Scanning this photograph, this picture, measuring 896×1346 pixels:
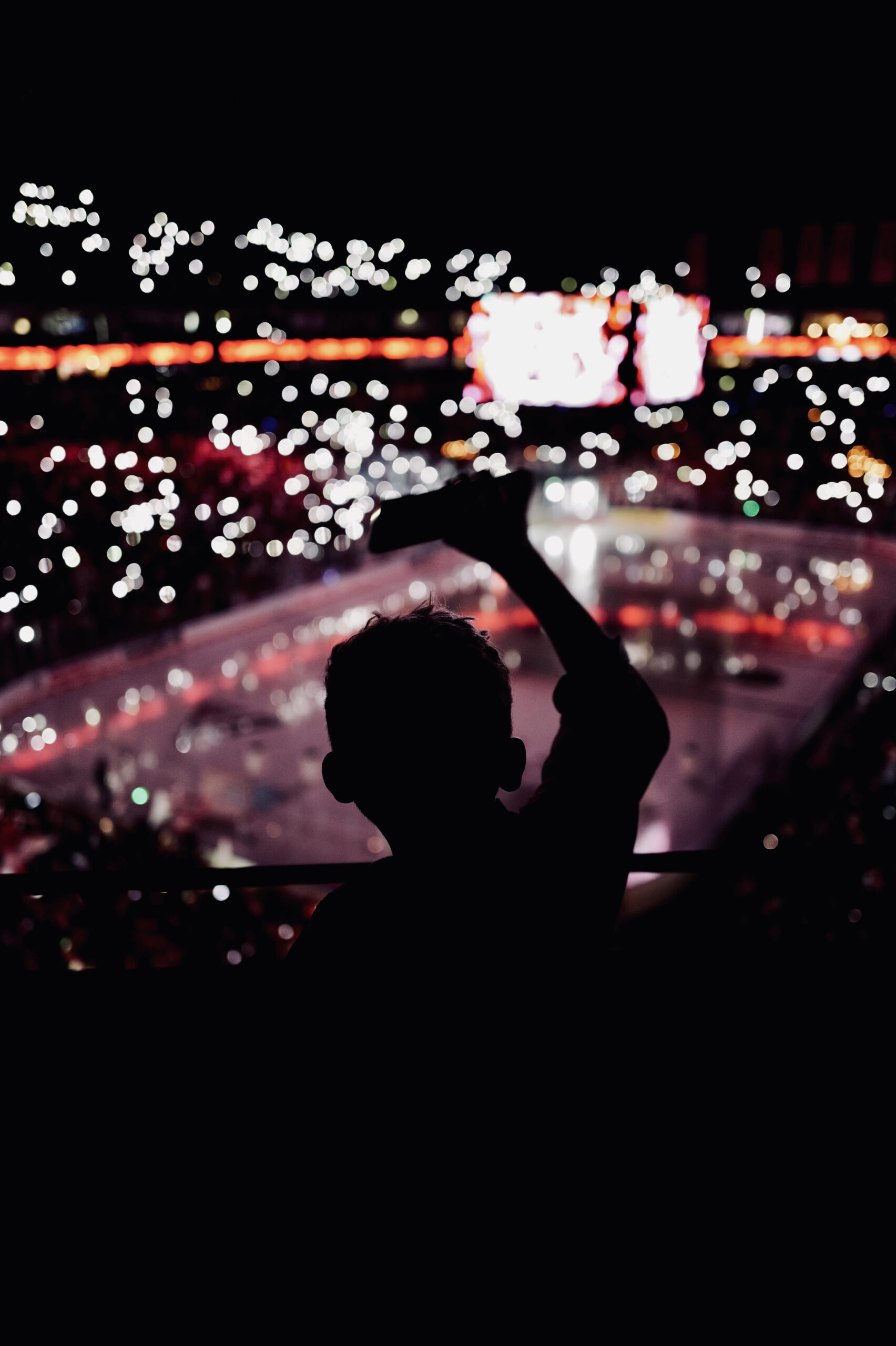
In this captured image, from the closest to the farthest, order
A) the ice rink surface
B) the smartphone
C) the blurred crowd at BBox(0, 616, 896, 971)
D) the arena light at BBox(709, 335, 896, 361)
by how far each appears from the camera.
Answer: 1. the smartphone
2. the blurred crowd at BBox(0, 616, 896, 971)
3. the ice rink surface
4. the arena light at BBox(709, 335, 896, 361)

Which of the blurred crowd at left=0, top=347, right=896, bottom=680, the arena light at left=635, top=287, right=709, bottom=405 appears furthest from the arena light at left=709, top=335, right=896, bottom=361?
the arena light at left=635, top=287, right=709, bottom=405

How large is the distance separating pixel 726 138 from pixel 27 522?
6.86m

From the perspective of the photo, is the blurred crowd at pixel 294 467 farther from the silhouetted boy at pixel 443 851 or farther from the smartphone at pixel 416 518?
the silhouetted boy at pixel 443 851

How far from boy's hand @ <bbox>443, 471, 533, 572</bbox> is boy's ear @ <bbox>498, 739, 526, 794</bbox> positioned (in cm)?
28

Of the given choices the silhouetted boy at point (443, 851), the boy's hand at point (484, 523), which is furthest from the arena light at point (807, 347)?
the silhouetted boy at point (443, 851)

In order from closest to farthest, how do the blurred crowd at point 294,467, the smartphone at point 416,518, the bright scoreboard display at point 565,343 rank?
the smartphone at point 416,518 < the bright scoreboard display at point 565,343 < the blurred crowd at point 294,467

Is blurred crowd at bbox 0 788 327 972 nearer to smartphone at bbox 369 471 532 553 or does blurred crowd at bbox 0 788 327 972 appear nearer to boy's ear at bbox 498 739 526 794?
smartphone at bbox 369 471 532 553

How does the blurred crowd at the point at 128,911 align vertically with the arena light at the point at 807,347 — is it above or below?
below

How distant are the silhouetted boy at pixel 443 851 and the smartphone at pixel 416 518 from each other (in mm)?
183

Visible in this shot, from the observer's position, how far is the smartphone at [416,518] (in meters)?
0.97

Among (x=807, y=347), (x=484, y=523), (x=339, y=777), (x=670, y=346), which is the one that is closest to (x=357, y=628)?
(x=670, y=346)

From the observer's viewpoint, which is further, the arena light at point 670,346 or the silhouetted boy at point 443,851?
the arena light at point 670,346

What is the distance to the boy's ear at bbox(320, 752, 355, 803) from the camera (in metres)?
0.78

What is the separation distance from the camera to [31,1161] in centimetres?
202
